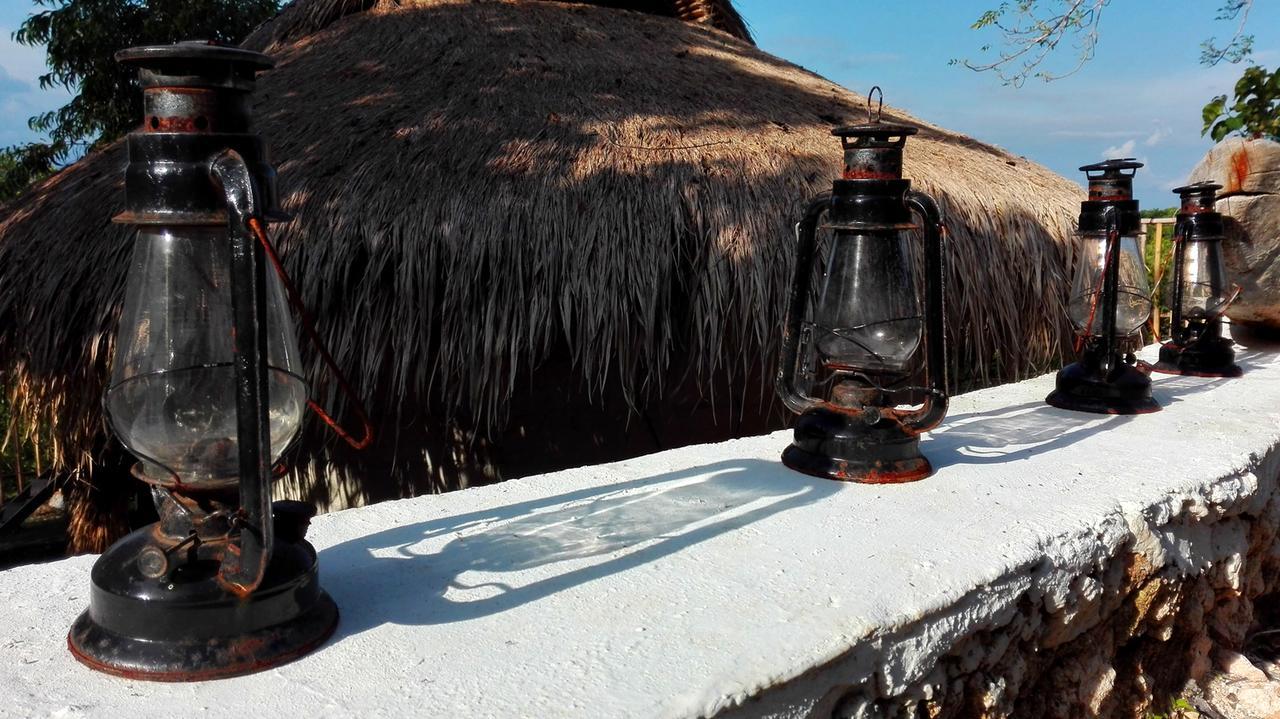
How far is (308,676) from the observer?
104 centimetres

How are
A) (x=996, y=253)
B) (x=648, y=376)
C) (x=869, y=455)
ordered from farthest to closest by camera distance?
1. (x=996, y=253)
2. (x=648, y=376)
3. (x=869, y=455)

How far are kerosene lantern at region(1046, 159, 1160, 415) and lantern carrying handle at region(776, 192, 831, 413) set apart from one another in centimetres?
84

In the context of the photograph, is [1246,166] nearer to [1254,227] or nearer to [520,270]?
[1254,227]

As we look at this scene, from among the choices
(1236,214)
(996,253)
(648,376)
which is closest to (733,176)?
(648,376)

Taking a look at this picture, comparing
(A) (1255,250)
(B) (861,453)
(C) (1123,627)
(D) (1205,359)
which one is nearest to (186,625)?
(B) (861,453)

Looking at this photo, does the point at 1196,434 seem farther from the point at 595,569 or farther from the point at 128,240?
the point at 128,240

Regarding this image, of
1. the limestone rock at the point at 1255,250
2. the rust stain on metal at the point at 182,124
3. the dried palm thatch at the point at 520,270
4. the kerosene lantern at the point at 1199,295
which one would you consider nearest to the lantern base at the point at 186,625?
the rust stain on metal at the point at 182,124

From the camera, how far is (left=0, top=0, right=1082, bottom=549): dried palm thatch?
3295mm

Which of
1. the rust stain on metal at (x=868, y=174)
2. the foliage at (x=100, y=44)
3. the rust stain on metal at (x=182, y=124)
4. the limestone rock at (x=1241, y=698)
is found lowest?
the limestone rock at (x=1241, y=698)

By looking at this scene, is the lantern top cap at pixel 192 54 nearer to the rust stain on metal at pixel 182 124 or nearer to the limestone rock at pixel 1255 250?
the rust stain on metal at pixel 182 124

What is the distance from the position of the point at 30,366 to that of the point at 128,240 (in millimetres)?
566

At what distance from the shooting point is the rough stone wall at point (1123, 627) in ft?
4.53

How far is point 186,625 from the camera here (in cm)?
104

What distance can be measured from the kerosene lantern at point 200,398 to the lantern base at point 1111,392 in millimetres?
1973
